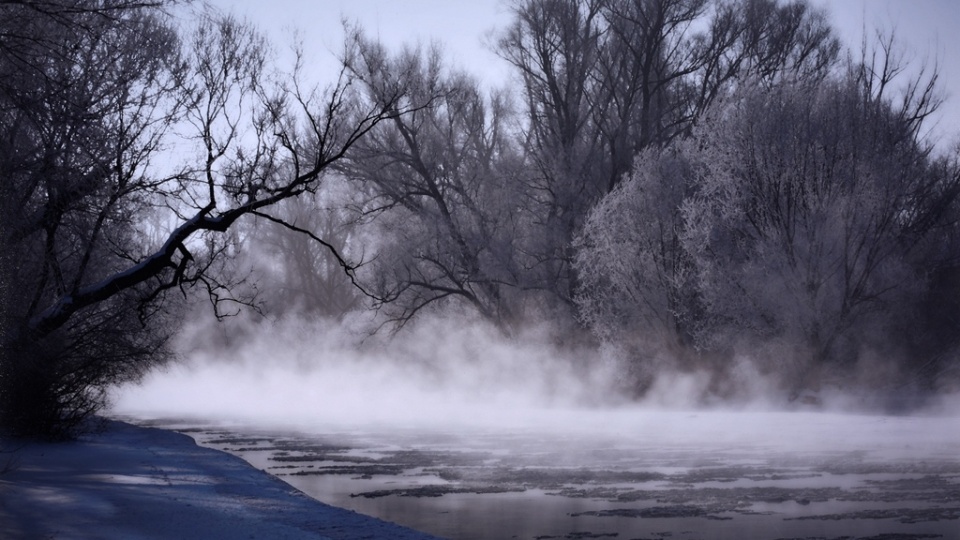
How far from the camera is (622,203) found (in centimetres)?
3666

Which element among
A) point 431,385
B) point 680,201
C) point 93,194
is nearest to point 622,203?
point 680,201

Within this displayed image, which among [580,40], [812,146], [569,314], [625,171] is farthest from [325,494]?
[580,40]

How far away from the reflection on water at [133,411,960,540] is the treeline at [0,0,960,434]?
3.58 metres

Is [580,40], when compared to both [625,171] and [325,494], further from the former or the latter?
[325,494]

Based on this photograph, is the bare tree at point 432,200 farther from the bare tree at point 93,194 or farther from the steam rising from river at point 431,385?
the bare tree at point 93,194

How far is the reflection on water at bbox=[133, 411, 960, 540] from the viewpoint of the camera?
507 inches

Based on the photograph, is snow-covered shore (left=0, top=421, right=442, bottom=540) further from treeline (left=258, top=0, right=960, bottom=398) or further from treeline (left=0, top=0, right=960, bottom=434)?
treeline (left=258, top=0, right=960, bottom=398)

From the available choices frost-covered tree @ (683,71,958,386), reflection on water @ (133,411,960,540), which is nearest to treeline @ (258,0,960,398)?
frost-covered tree @ (683,71,958,386)

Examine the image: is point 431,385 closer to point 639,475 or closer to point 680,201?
point 680,201

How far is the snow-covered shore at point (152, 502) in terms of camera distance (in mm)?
10648

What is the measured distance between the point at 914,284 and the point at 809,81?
22.3 feet

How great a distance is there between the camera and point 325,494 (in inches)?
623

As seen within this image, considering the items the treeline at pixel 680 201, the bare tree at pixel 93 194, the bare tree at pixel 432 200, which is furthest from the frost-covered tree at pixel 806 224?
the bare tree at pixel 93 194

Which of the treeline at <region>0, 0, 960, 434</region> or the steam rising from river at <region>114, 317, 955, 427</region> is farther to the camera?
the steam rising from river at <region>114, 317, 955, 427</region>
